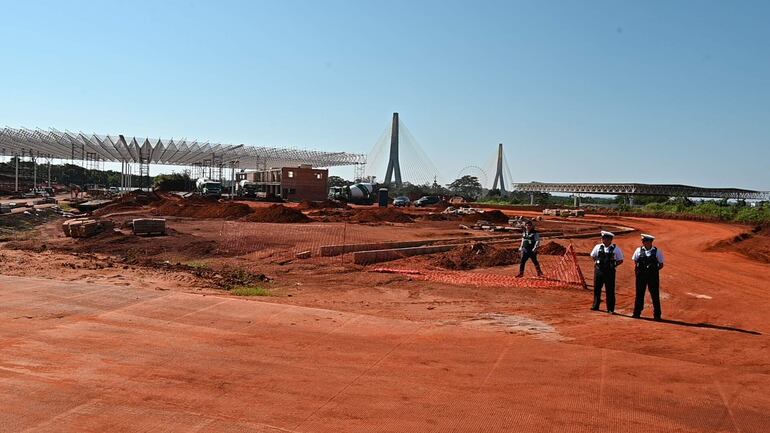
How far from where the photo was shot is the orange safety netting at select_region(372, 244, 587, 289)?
587 inches

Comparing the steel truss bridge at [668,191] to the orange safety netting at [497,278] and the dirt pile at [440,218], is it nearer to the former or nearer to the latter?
the dirt pile at [440,218]

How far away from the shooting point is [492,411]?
19.8 feet

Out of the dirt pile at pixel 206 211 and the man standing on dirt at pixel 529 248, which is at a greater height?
the man standing on dirt at pixel 529 248

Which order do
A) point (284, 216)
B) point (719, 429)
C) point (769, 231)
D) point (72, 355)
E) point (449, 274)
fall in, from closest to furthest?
point (719, 429) → point (72, 355) → point (449, 274) → point (284, 216) → point (769, 231)

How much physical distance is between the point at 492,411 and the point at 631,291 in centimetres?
998

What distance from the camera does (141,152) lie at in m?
67.9

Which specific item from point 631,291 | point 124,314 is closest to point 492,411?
point 124,314

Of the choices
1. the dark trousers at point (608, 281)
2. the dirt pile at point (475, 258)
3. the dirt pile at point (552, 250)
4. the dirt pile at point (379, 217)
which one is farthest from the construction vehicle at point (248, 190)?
the dark trousers at point (608, 281)

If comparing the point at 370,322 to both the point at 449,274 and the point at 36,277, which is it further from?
the point at 36,277

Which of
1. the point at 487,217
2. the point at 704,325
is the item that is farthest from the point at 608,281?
the point at 487,217

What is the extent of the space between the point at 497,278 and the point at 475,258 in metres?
3.29

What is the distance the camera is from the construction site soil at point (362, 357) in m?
5.85

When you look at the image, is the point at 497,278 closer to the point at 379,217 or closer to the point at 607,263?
the point at 607,263

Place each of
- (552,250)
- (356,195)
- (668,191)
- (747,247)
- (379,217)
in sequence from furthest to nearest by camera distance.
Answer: (668,191) < (356,195) < (379,217) < (747,247) < (552,250)
